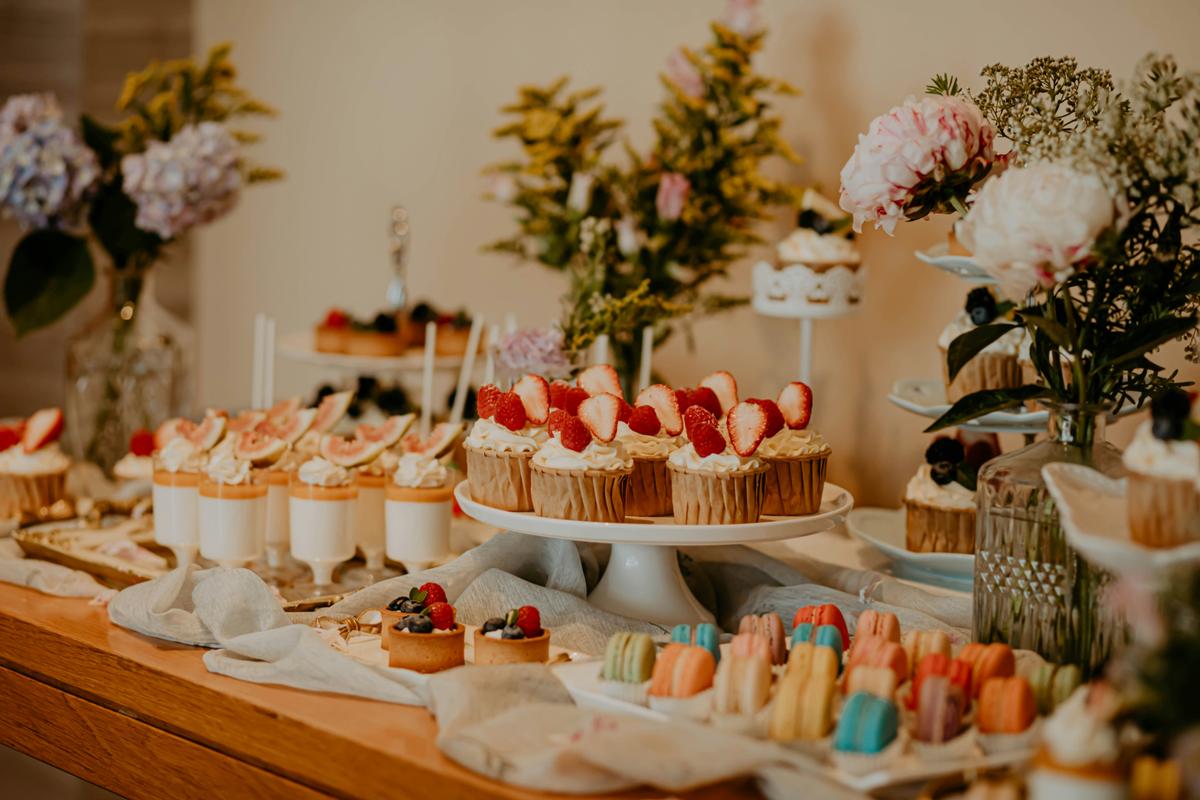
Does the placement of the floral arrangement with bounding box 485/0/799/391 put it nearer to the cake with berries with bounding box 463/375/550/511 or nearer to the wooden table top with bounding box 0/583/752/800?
the cake with berries with bounding box 463/375/550/511

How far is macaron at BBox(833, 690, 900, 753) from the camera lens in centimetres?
113

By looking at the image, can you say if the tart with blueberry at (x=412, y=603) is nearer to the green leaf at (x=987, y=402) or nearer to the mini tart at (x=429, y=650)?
the mini tart at (x=429, y=650)

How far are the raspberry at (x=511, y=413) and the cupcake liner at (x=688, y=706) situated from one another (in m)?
0.52

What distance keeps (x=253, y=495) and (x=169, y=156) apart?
924 mm

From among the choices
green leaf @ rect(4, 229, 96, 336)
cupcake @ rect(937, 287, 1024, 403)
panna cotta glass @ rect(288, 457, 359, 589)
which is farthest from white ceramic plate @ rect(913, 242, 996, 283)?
green leaf @ rect(4, 229, 96, 336)

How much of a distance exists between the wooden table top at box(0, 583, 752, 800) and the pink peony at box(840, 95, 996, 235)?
0.64 metres

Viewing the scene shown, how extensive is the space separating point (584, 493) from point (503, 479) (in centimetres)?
14

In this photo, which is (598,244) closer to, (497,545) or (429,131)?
(497,545)

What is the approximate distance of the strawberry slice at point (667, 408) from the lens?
174 cm

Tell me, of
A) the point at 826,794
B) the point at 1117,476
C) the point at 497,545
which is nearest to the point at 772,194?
the point at 497,545

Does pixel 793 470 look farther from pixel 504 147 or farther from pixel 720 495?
pixel 504 147

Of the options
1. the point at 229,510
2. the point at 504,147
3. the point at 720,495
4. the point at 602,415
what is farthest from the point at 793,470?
the point at 504,147

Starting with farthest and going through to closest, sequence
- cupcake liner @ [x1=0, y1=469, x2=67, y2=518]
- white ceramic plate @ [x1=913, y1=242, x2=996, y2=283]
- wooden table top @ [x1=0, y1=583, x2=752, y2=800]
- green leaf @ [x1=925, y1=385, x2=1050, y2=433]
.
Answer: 1. cupcake liner @ [x1=0, y1=469, x2=67, y2=518]
2. white ceramic plate @ [x1=913, y1=242, x2=996, y2=283]
3. green leaf @ [x1=925, y1=385, x2=1050, y2=433]
4. wooden table top @ [x1=0, y1=583, x2=752, y2=800]

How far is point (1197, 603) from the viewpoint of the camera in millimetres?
941
